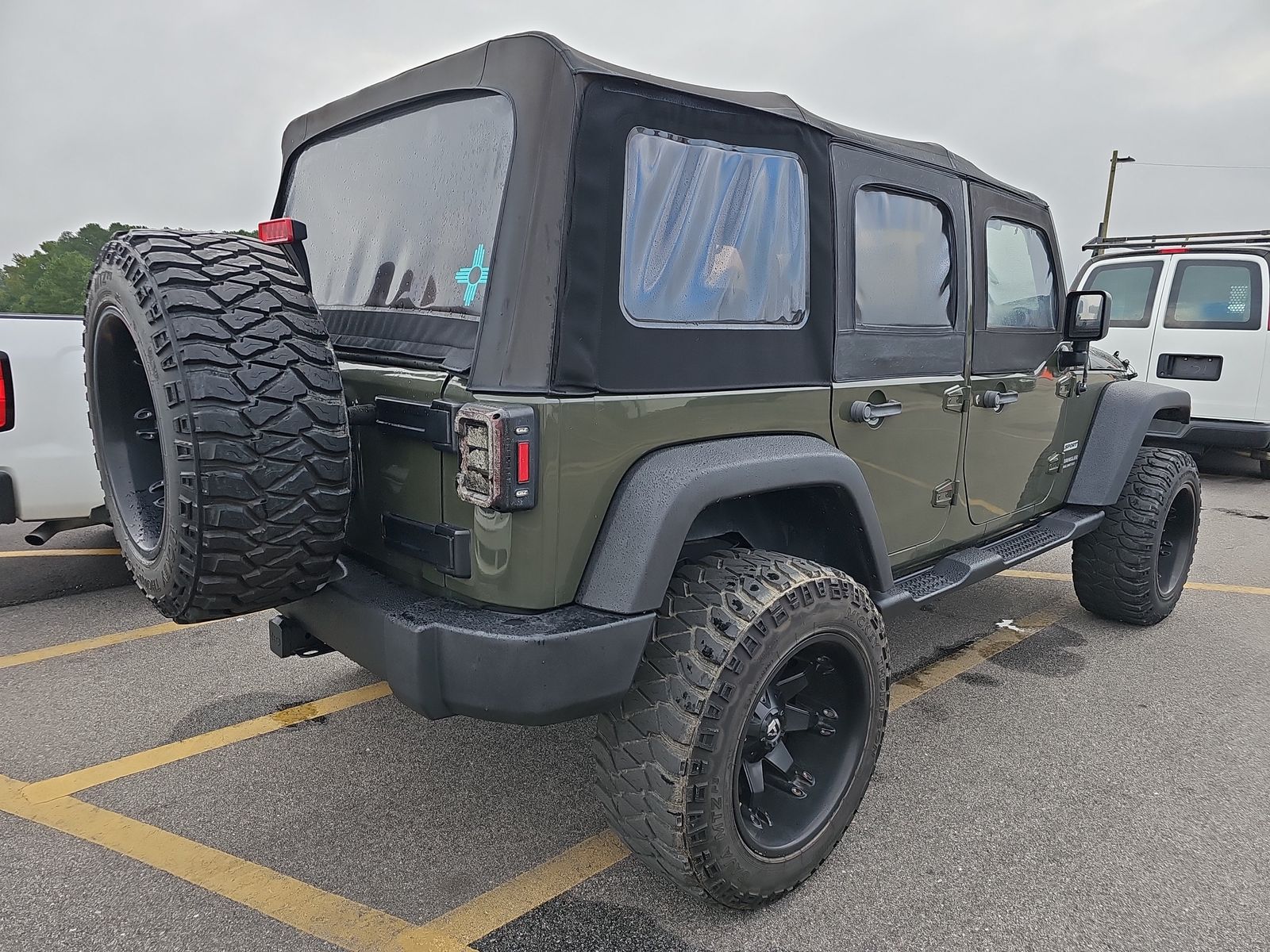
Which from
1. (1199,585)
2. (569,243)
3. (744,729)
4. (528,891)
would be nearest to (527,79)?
(569,243)

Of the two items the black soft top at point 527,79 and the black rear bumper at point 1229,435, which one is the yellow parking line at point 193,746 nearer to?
the black soft top at point 527,79

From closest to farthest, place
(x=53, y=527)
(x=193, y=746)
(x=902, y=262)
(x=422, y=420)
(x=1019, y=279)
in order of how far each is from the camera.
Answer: (x=422, y=420) → (x=902, y=262) → (x=193, y=746) → (x=1019, y=279) → (x=53, y=527)

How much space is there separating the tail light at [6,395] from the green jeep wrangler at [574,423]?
199 centimetres

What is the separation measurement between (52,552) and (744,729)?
16.2 feet

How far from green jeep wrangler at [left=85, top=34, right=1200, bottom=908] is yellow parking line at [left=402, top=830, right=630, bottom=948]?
0.39 metres

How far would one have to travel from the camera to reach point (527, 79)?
201cm

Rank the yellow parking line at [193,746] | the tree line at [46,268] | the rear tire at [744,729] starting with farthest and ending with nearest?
the tree line at [46,268]
the yellow parking line at [193,746]
the rear tire at [744,729]

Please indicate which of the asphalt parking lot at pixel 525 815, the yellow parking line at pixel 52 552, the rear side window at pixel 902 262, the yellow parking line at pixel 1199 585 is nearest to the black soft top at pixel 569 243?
the rear side window at pixel 902 262

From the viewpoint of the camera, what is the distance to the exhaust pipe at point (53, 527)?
14.3 ft

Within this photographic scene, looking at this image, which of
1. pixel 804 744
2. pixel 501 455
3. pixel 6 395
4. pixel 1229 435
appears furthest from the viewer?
pixel 1229 435

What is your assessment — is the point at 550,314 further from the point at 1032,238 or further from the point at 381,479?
the point at 1032,238

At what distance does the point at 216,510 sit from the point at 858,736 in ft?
5.86

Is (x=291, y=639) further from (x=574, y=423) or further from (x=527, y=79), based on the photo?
(x=527, y=79)

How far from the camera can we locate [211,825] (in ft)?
8.54
